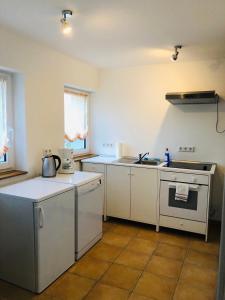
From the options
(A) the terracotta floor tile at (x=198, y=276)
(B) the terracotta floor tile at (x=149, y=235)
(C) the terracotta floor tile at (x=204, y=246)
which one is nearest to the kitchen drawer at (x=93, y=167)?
(B) the terracotta floor tile at (x=149, y=235)

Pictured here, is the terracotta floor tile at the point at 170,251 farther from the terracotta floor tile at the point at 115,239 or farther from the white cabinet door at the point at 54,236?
the white cabinet door at the point at 54,236

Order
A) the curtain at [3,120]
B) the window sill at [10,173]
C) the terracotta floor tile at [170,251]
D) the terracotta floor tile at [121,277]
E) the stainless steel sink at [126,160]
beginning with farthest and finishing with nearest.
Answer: the stainless steel sink at [126,160] → the terracotta floor tile at [170,251] → the curtain at [3,120] → the window sill at [10,173] → the terracotta floor tile at [121,277]

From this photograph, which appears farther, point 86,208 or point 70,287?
point 86,208

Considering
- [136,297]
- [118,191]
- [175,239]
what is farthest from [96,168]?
[136,297]

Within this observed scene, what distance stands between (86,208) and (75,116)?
167 cm

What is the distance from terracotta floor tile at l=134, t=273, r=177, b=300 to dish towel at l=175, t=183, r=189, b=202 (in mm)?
974

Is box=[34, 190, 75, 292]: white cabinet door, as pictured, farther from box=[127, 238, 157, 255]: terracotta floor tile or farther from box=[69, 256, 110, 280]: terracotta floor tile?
box=[127, 238, 157, 255]: terracotta floor tile

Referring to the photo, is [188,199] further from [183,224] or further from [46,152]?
[46,152]

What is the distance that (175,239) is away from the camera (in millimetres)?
3076

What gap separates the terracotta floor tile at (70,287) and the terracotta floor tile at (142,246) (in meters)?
0.74

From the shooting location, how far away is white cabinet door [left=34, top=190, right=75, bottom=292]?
2037mm

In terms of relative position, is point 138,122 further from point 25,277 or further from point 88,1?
point 25,277

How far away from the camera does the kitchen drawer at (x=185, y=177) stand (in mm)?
2935

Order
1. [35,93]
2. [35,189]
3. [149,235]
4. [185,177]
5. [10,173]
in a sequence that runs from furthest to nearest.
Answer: [149,235], [185,177], [35,93], [10,173], [35,189]
